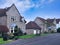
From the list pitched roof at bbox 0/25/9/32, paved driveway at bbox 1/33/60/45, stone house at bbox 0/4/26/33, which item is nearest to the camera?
paved driveway at bbox 1/33/60/45

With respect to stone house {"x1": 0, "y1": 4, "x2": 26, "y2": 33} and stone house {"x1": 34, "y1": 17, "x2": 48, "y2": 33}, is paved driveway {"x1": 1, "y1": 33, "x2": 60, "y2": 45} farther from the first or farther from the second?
stone house {"x1": 34, "y1": 17, "x2": 48, "y2": 33}

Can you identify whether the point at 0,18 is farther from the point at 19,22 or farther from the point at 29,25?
the point at 29,25

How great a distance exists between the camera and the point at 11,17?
59.8m

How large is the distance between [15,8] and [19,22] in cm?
520

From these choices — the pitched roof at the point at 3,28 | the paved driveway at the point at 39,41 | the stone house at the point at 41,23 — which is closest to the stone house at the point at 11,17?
the pitched roof at the point at 3,28

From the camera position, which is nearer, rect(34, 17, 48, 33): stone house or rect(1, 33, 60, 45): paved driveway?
rect(1, 33, 60, 45): paved driveway

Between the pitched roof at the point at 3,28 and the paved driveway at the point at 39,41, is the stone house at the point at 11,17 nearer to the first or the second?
the pitched roof at the point at 3,28

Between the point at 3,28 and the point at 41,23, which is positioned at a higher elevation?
the point at 41,23

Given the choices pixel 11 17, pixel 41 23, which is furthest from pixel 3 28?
pixel 41 23

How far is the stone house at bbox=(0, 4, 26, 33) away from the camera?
5816 centimetres

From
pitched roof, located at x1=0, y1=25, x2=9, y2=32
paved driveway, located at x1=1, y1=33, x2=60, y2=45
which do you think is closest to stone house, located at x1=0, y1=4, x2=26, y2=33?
pitched roof, located at x1=0, y1=25, x2=9, y2=32

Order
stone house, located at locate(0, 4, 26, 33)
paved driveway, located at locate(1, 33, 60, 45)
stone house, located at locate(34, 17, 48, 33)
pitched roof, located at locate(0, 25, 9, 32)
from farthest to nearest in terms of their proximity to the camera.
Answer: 1. stone house, located at locate(34, 17, 48, 33)
2. stone house, located at locate(0, 4, 26, 33)
3. pitched roof, located at locate(0, 25, 9, 32)
4. paved driveway, located at locate(1, 33, 60, 45)

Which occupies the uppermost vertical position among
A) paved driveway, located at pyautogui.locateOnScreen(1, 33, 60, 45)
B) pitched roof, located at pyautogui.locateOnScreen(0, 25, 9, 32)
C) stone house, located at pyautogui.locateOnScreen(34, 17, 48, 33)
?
stone house, located at pyautogui.locateOnScreen(34, 17, 48, 33)

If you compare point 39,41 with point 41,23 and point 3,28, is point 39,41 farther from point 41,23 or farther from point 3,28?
point 41,23
